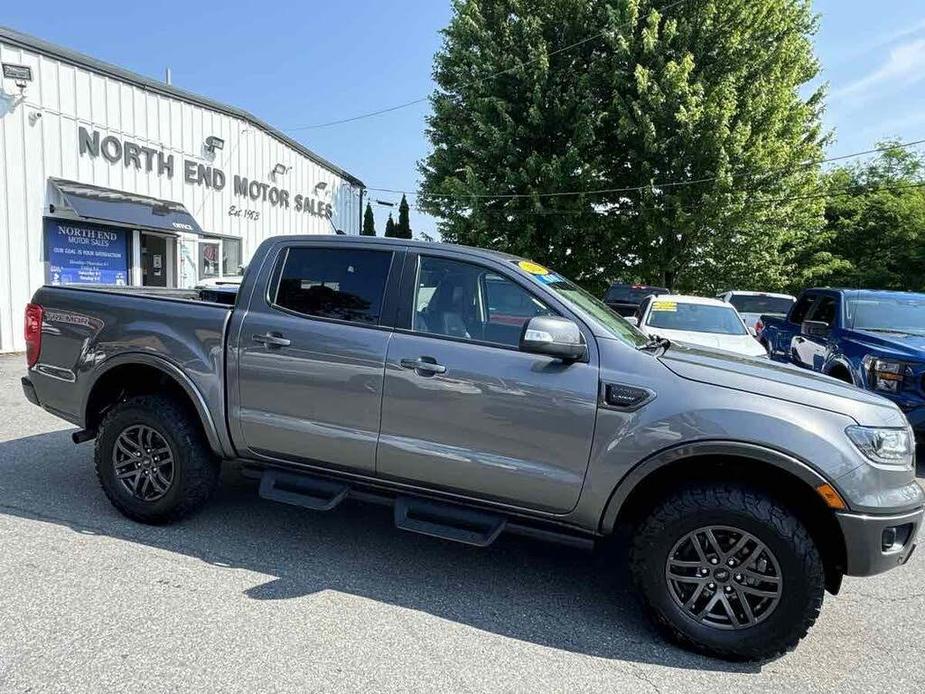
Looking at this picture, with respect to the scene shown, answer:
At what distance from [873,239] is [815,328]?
24.8 metres

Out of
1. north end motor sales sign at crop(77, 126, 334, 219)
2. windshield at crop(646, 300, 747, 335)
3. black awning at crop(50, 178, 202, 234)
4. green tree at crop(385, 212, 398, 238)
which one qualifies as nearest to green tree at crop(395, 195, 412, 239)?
green tree at crop(385, 212, 398, 238)

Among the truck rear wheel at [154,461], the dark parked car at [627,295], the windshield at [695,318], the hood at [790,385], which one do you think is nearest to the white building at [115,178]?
the truck rear wheel at [154,461]

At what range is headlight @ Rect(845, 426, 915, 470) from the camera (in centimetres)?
279

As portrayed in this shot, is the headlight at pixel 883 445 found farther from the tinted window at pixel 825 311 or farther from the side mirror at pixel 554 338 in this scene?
the tinted window at pixel 825 311

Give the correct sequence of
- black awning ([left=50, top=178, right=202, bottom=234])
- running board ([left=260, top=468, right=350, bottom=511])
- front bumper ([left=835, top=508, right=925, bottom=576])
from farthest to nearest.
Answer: black awning ([left=50, top=178, right=202, bottom=234])
running board ([left=260, top=468, right=350, bottom=511])
front bumper ([left=835, top=508, right=925, bottom=576])

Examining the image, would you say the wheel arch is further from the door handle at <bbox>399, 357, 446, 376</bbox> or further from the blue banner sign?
the blue banner sign

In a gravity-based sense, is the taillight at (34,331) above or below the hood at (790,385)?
below

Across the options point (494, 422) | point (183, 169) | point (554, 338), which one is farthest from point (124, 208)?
point (554, 338)

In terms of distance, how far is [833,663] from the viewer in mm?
2859

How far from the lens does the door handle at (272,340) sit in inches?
142

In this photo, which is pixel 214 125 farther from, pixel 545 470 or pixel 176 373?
pixel 545 470

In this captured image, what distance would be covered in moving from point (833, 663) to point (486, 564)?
1813 mm

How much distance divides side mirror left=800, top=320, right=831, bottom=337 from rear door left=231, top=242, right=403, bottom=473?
5.91 meters

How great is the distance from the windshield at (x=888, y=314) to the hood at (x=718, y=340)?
4.43 ft
